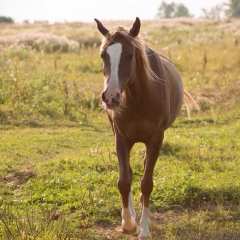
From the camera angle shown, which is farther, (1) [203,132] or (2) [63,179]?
(1) [203,132]

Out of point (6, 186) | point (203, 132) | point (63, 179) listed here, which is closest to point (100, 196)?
point (63, 179)

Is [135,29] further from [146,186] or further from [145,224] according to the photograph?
[145,224]

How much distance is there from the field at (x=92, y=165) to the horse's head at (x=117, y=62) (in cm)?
133

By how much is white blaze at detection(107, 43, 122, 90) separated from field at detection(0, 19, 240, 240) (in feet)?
4.71

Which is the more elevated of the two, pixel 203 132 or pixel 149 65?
pixel 149 65

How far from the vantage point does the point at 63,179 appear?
815 centimetres

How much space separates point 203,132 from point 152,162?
201 inches

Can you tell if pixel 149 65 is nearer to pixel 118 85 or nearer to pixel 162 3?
pixel 118 85

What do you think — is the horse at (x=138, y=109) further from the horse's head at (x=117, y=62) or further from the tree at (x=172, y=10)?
the tree at (x=172, y=10)

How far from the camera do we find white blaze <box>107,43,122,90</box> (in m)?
5.61

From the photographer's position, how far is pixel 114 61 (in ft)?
18.8

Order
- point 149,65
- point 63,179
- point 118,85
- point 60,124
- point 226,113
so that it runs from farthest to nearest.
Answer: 1. point 226,113
2. point 60,124
3. point 63,179
4. point 149,65
5. point 118,85

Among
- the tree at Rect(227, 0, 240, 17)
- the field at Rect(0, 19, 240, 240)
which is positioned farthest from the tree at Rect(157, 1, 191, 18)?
the field at Rect(0, 19, 240, 240)

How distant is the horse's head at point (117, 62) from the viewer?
552 centimetres
